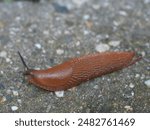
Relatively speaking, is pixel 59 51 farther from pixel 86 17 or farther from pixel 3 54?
pixel 86 17

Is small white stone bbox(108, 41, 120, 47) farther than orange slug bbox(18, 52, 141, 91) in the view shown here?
Yes

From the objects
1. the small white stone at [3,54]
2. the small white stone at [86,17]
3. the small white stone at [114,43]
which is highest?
the small white stone at [114,43]

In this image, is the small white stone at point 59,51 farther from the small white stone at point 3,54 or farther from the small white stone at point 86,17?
the small white stone at point 86,17

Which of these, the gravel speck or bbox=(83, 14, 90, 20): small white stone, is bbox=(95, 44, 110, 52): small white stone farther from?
the gravel speck

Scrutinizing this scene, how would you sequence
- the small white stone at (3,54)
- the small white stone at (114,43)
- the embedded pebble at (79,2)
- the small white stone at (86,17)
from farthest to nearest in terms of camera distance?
1. the embedded pebble at (79,2)
2. the small white stone at (86,17)
3. the small white stone at (114,43)
4. the small white stone at (3,54)

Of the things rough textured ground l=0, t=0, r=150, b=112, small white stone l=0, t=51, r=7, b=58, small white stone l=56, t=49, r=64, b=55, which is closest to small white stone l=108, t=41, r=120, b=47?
rough textured ground l=0, t=0, r=150, b=112

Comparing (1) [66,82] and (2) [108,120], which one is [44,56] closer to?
(1) [66,82]

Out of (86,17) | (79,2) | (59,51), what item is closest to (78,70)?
(59,51)

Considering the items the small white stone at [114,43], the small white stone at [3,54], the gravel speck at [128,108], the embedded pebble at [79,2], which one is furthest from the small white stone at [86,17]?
the gravel speck at [128,108]
